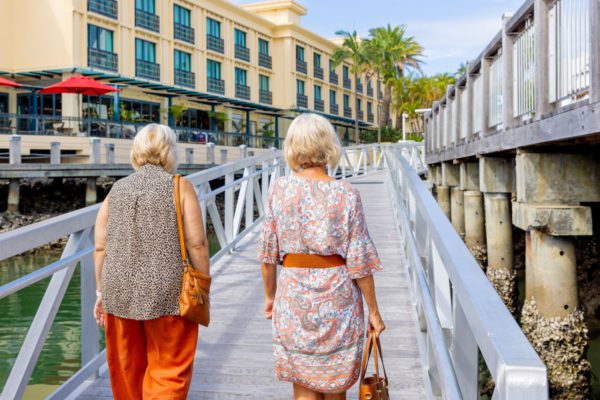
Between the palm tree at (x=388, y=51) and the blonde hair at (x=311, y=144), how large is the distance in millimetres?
54575

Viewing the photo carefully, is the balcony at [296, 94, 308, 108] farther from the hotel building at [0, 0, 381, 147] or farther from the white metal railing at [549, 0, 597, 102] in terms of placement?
the white metal railing at [549, 0, 597, 102]

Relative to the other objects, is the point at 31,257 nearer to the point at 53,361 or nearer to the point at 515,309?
the point at 53,361

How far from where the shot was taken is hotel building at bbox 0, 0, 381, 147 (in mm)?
30172

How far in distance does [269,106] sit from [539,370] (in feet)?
146

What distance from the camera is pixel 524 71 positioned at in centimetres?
821

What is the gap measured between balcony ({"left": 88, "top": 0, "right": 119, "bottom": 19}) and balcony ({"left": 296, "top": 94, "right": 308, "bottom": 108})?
18.3 meters

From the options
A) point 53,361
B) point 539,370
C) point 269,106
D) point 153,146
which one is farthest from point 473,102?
point 269,106

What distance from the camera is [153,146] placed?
10.7ft

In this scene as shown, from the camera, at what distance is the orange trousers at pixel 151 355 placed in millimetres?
3232

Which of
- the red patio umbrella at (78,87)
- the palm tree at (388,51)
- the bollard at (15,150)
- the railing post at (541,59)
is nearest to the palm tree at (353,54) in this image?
the palm tree at (388,51)

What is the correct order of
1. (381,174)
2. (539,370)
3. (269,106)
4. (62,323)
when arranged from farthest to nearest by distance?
(269,106)
(381,174)
(62,323)
(539,370)

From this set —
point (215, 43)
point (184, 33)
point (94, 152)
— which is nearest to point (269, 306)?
point (94, 152)

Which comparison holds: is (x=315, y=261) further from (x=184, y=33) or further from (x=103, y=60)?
(x=184, y=33)

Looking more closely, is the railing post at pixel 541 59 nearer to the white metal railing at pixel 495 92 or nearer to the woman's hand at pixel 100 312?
the white metal railing at pixel 495 92
